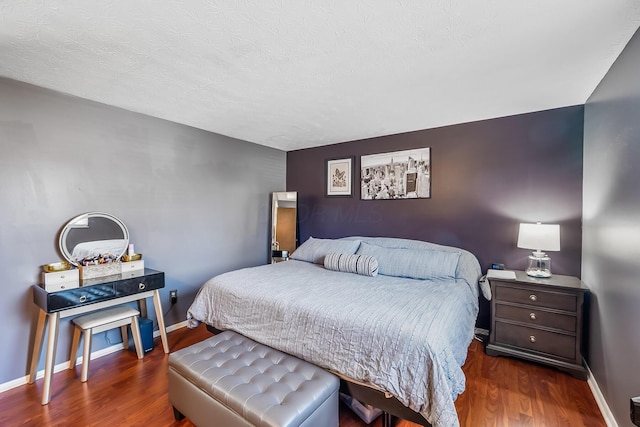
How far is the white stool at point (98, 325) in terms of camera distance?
2188 mm

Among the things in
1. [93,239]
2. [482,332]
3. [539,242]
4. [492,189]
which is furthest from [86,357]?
[492,189]

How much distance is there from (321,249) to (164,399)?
197cm

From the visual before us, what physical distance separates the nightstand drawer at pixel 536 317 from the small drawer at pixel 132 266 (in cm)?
331

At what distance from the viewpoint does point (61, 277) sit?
221cm

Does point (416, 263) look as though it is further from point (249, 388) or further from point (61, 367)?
point (61, 367)

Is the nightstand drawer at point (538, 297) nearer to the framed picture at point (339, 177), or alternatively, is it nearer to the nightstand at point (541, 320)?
the nightstand at point (541, 320)

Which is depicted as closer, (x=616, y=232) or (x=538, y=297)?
(x=616, y=232)

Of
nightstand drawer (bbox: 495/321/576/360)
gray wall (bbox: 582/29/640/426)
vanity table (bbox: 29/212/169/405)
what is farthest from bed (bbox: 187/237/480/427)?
gray wall (bbox: 582/29/640/426)

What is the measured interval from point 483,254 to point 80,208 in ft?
12.7

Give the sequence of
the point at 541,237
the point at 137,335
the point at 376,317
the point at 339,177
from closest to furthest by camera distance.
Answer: the point at 376,317
the point at 541,237
the point at 137,335
the point at 339,177

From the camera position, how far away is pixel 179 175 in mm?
3160

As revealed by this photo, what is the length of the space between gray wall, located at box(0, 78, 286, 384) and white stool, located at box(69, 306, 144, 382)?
0.45 feet

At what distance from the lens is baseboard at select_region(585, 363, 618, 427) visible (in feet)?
5.58

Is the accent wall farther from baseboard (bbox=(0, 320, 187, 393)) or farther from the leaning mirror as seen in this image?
baseboard (bbox=(0, 320, 187, 393))
